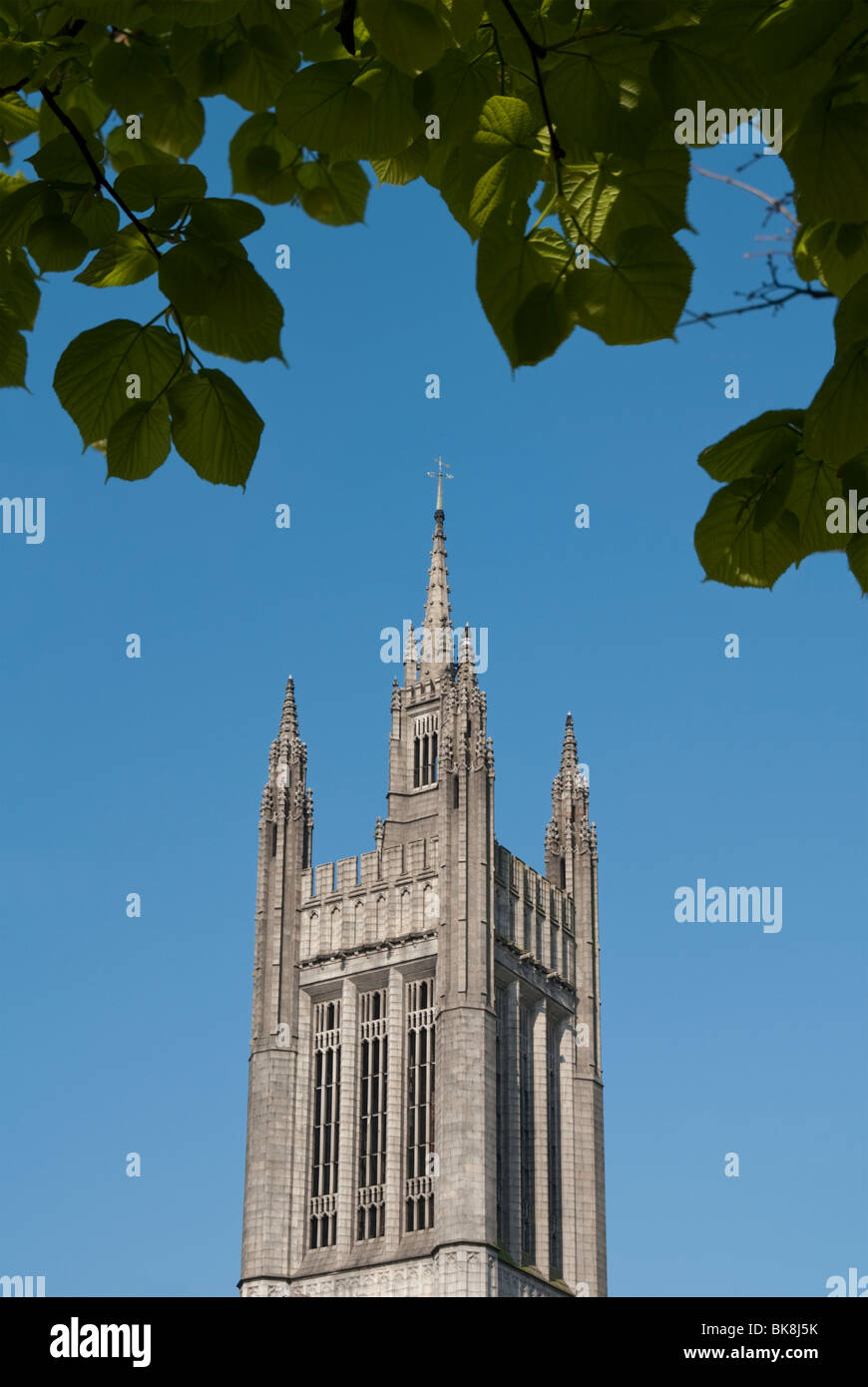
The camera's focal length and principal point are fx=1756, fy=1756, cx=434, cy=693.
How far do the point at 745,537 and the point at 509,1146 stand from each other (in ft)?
161

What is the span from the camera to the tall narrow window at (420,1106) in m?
49.2

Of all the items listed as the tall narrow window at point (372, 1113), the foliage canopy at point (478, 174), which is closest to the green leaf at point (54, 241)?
the foliage canopy at point (478, 174)

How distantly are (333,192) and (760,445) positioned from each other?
1289 mm

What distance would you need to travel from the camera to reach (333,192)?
397cm

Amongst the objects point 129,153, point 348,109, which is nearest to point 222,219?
point 348,109

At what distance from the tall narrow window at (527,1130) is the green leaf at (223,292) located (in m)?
49.5

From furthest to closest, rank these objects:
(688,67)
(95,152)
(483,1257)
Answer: (483,1257), (95,152), (688,67)

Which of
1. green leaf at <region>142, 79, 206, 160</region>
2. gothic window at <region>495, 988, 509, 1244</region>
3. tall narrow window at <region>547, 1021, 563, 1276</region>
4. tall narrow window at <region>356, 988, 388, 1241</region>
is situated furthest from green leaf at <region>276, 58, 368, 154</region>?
tall narrow window at <region>547, 1021, 563, 1276</region>

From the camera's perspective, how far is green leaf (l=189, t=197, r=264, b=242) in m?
3.07

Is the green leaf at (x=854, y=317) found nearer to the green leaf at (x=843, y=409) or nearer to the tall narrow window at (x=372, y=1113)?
the green leaf at (x=843, y=409)

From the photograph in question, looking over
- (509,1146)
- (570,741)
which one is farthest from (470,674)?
(509,1146)

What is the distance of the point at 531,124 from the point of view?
2873 mm

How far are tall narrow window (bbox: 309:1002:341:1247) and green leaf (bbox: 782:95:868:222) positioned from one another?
49896 mm
